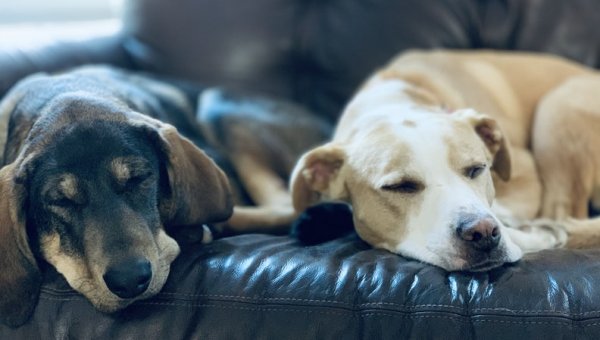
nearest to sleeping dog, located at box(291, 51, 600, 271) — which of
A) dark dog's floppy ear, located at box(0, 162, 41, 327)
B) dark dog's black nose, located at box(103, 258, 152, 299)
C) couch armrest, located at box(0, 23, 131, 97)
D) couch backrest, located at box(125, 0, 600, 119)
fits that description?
couch backrest, located at box(125, 0, 600, 119)

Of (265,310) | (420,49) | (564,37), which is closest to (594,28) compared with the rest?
(564,37)

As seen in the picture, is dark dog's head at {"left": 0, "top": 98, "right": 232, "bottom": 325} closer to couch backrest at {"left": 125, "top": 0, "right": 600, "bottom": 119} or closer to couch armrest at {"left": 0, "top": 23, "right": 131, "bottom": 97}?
couch armrest at {"left": 0, "top": 23, "right": 131, "bottom": 97}

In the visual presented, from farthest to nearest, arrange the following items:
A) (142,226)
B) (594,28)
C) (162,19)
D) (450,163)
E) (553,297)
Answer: (162,19)
(594,28)
(450,163)
(142,226)
(553,297)

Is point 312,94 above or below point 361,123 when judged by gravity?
below

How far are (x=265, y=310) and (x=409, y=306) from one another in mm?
290

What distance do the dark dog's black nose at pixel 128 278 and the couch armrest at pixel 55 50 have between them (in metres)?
1.13

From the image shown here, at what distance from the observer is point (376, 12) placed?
2584mm

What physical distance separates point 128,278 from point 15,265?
27 cm

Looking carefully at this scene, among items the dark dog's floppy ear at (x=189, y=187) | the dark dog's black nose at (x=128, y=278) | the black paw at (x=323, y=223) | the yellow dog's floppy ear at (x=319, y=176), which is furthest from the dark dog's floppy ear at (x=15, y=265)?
the yellow dog's floppy ear at (x=319, y=176)

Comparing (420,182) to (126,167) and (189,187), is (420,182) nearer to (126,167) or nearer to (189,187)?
(189,187)

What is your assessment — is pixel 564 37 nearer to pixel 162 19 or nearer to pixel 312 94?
pixel 312 94

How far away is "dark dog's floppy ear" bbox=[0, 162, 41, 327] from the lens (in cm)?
144

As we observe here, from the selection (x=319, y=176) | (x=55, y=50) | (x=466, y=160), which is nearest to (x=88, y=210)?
(x=319, y=176)

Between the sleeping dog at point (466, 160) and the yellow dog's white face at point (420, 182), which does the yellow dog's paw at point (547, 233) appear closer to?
the sleeping dog at point (466, 160)
